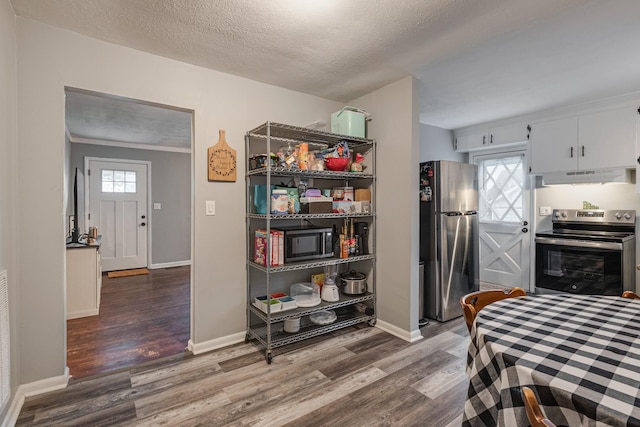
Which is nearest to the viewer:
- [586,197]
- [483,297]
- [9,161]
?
[483,297]

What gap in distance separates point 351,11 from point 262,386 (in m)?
2.38

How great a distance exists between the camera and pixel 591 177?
331 cm

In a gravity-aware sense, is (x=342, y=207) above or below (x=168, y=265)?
above

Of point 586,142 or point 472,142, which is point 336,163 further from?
point 586,142

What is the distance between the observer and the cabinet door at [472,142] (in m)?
4.27

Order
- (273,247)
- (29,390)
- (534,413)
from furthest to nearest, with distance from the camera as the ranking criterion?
(273,247), (29,390), (534,413)

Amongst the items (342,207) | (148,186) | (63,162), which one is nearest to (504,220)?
(342,207)

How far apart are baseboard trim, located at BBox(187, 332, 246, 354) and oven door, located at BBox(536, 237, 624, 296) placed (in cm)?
327

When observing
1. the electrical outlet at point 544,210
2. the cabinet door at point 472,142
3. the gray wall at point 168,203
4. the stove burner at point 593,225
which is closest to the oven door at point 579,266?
the stove burner at point 593,225

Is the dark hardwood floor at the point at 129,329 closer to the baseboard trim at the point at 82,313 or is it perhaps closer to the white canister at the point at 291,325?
the baseboard trim at the point at 82,313

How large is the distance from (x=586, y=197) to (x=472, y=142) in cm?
147

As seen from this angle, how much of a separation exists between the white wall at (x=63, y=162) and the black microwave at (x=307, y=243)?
44 centimetres

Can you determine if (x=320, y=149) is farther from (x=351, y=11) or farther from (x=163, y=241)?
(x=163, y=241)

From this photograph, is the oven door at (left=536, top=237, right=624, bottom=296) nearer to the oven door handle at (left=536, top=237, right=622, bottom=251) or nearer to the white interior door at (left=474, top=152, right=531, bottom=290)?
the oven door handle at (left=536, top=237, right=622, bottom=251)
